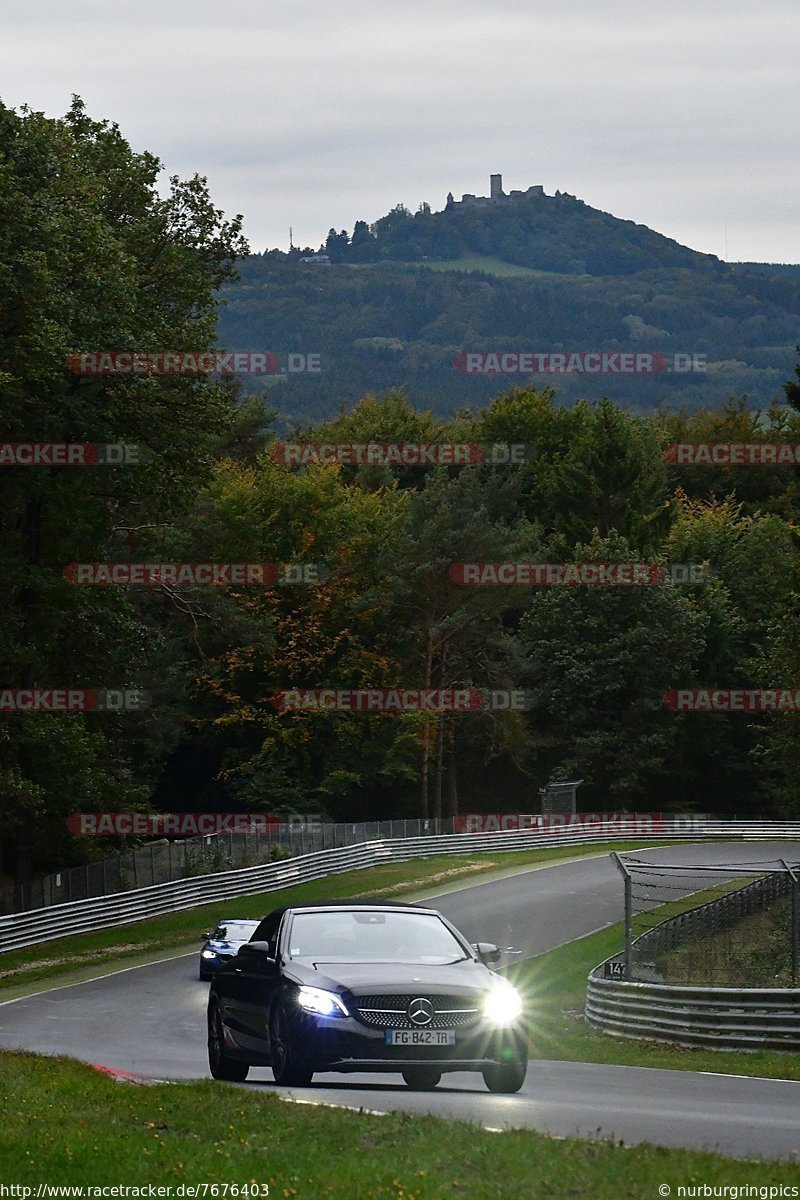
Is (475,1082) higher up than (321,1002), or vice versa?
(321,1002)

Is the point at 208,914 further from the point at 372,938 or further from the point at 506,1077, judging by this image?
the point at 506,1077

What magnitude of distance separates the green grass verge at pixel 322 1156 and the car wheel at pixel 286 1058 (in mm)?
1505

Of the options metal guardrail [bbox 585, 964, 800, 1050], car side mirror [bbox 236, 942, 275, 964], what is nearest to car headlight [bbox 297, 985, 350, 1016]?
car side mirror [bbox 236, 942, 275, 964]

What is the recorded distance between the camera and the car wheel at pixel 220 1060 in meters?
14.0

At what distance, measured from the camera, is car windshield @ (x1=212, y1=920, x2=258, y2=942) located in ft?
103

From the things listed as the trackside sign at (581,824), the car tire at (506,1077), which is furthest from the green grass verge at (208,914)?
the car tire at (506,1077)

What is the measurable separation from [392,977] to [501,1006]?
2.62 ft

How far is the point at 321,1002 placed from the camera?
12305 mm

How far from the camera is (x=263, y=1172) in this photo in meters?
8.41

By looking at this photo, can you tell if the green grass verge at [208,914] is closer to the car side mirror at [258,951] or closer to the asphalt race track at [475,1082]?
the asphalt race track at [475,1082]

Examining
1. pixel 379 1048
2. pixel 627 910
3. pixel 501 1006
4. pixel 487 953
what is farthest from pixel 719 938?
pixel 379 1048

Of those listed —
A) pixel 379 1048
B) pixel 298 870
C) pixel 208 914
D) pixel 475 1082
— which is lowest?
pixel 298 870

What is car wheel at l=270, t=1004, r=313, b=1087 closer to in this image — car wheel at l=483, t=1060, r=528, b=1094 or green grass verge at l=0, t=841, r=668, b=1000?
car wheel at l=483, t=1060, r=528, b=1094

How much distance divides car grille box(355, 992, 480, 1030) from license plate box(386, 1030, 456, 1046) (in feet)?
0.09
